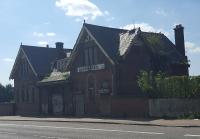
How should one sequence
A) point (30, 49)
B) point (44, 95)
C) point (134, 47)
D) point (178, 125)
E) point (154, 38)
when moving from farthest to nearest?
point (30, 49) → point (44, 95) → point (154, 38) → point (134, 47) → point (178, 125)

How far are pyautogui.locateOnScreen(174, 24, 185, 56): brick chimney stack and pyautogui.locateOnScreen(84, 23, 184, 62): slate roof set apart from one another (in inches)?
24.2

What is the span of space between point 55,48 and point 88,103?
16.0m

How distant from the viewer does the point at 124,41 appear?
3953cm

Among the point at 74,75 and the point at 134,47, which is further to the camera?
the point at 74,75

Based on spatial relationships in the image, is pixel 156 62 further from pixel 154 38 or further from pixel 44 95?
pixel 44 95

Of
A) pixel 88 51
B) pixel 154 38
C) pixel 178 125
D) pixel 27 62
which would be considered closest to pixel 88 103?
pixel 88 51

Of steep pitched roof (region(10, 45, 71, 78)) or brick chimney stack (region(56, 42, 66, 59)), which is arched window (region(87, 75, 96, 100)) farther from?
brick chimney stack (region(56, 42, 66, 59))

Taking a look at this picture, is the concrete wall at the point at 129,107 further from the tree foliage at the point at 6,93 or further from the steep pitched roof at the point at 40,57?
the tree foliage at the point at 6,93

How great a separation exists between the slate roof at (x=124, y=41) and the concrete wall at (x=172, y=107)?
23.3 ft

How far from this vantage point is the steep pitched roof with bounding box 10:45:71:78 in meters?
50.2

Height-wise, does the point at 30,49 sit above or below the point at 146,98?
above

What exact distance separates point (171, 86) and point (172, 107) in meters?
1.70

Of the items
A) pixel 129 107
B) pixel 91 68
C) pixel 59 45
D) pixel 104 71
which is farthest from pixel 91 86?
pixel 59 45

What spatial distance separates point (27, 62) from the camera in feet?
169
